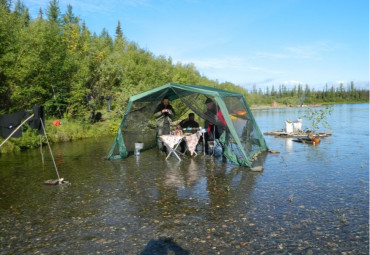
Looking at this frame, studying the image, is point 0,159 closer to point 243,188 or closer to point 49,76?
point 49,76

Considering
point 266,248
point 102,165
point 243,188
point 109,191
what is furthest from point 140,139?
point 266,248

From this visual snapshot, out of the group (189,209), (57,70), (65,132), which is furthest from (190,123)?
(57,70)

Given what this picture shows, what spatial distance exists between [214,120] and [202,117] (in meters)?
0.66

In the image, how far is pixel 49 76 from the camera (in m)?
21.1

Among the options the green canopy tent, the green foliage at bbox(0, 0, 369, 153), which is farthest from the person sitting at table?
the green foliage at bbox(0, 0, 369, 153)

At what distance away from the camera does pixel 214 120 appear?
39.2 ft

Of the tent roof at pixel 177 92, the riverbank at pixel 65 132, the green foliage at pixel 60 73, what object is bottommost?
the riverbank at pixel 65 132

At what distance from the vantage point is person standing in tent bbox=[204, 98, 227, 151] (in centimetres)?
1170

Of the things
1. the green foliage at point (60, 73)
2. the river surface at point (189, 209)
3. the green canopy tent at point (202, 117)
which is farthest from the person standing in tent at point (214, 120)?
the green foliage at point (60, 73)

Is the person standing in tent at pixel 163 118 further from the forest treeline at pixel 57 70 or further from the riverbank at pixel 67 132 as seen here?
the forest treeline at pixel 57 70

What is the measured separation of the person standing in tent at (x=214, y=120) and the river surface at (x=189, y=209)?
1481 millimetres

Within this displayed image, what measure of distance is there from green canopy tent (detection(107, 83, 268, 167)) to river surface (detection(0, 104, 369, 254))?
0.87 meters

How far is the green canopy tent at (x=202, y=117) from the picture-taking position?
1112 centimetres

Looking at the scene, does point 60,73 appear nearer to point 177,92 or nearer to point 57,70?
point 57,70
